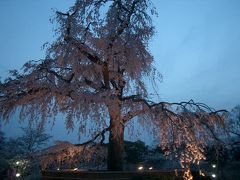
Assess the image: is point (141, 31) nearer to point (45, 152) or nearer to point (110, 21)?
point (110, 21)

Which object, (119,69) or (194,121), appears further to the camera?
(119,69)

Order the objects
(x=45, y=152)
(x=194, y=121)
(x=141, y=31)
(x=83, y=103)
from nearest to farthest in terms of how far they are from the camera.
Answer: (x=83, y=103), (x=194, y=121), (x=141, y=31), (x=45, y=152)

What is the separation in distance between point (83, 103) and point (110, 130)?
257cm

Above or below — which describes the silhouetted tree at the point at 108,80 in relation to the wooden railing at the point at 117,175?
above

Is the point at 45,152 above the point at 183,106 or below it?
below

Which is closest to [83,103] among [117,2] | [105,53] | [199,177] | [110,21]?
[105,53]

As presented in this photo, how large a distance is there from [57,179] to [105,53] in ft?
18.0

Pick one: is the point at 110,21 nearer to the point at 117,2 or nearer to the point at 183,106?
the point at 117,2

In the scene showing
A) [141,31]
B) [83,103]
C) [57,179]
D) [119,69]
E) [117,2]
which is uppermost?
[117,2]

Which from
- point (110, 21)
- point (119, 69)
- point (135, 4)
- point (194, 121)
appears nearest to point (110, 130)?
point (119, 69)

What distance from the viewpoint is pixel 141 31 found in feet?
42.9

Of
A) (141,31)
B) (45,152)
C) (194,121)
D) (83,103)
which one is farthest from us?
(45,152)

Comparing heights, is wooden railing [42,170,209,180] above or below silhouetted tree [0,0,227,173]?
below

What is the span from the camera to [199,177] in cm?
1423
